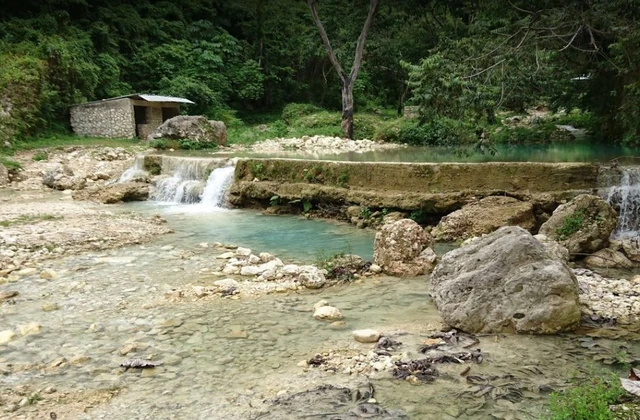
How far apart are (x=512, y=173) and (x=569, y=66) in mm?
6676

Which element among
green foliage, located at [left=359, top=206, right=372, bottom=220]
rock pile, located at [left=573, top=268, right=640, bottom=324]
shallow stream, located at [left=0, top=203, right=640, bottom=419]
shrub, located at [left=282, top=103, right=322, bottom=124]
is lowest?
shallow stream, located at [left=0, top=203, right=640, bottom=419]

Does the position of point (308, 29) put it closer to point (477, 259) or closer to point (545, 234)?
point (545, 234)

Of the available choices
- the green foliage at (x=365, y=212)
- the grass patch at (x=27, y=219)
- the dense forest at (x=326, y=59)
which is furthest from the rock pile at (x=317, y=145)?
the grass patch at (x=27, y=219)

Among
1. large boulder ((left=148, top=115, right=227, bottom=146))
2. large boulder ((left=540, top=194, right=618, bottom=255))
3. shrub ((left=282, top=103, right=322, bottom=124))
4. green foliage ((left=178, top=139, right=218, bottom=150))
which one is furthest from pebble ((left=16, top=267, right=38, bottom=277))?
shrub ((left=282, top=103, right=322, bottom=124))

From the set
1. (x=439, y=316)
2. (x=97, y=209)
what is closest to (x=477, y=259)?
(x=439, y=316)

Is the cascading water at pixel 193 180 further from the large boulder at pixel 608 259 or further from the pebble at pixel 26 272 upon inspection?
the large boulder at pixel 608 259

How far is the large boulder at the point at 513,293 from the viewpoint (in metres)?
5.32

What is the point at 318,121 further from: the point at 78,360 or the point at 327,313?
the point at 78,360

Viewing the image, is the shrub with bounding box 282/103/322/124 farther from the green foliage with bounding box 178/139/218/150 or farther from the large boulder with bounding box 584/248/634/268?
the large boulder with bounding box 584/248/634/268

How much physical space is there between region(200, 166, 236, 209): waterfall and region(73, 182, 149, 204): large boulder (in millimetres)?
2035

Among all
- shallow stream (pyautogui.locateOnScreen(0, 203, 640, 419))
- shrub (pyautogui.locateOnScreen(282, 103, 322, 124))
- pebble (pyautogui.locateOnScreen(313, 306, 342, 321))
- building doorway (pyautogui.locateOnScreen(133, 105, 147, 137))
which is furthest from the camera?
shrub (pyautogui.locateOnScreen(282, 103, 322, 124))

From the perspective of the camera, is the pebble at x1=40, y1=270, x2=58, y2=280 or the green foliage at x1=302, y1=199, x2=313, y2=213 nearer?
the pebble at x1=40, y1=270, x2=58, y2=280

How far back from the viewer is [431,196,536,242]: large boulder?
9734 millimetres

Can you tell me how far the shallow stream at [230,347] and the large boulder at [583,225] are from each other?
106 inches
